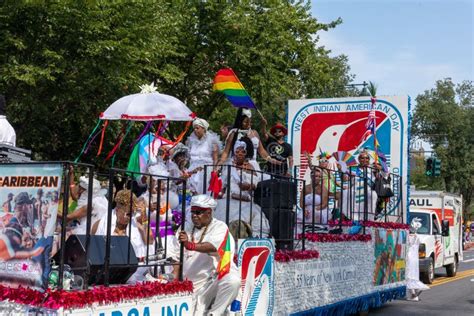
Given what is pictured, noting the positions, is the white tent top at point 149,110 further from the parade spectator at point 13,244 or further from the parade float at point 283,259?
the parade spectator at point 13,244

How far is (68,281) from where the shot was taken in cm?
496

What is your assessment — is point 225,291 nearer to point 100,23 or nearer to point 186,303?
point 186,303

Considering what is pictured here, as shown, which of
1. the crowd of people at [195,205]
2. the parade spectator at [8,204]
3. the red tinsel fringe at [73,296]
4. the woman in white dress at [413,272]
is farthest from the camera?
the woman in white dress at [413,272]

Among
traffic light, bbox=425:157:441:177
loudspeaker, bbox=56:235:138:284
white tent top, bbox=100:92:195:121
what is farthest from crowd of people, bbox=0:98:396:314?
traffic light, bbox=425:157:441:177

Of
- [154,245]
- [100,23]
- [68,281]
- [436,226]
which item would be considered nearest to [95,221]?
[154,245]

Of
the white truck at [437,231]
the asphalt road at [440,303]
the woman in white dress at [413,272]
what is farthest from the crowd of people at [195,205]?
the white truck at [437,231]

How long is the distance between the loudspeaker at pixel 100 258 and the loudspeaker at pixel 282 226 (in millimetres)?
2601

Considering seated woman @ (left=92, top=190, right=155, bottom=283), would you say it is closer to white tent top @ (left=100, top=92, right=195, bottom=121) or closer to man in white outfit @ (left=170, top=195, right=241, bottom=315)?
man in white outfit @ (left=170, top=195, right=241, bottom=315)

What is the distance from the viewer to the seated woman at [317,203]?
9750 millimetres

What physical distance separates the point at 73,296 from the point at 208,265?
2062 millimetres

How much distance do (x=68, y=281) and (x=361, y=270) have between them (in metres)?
6.51

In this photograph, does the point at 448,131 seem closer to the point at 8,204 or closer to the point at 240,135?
the point at 240,135

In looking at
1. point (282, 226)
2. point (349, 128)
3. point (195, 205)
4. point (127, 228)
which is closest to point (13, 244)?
point (127, 228)

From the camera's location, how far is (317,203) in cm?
1017
